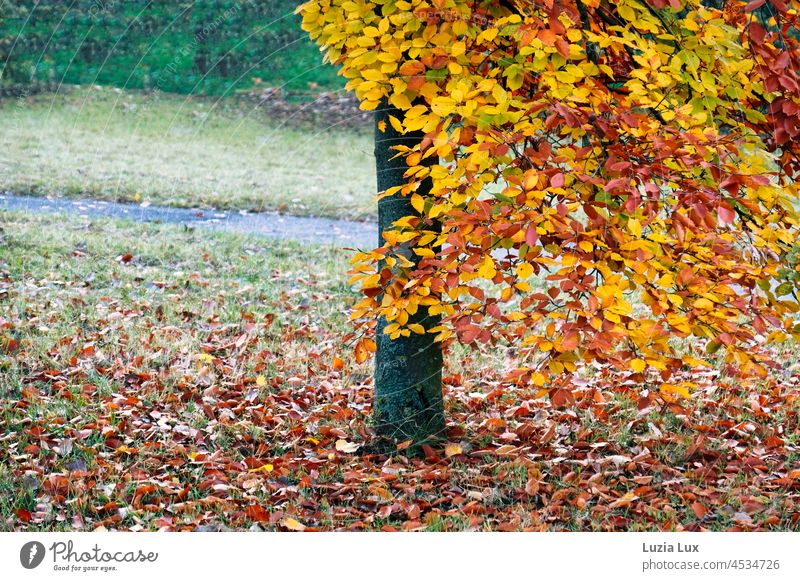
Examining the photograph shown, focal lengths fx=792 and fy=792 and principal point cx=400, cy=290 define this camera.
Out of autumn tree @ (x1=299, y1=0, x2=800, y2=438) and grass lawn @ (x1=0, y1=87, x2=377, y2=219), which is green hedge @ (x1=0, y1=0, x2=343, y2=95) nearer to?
grass lawn @ (x1=0, y1=87, x2=377, y2=219)

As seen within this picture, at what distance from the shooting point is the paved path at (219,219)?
638cm

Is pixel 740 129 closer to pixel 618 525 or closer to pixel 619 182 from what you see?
pixel 619 182

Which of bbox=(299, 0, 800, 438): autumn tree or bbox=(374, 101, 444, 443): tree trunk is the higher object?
bbox=(299, 0, 800, 438): autumn tree

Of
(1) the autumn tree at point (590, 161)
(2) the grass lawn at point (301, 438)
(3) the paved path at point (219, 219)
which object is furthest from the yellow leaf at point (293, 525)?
(3) the paved path at point (219, 219)

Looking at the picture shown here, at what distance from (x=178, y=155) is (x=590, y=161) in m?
7.42

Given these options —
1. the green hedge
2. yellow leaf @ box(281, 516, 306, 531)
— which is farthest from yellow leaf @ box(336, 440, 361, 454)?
the green hedge

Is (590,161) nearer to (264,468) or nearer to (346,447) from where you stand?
(346,447)

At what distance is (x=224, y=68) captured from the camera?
35.7ft
